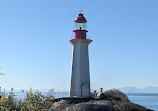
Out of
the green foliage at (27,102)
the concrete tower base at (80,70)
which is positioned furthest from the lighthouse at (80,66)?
the green foliage at (27,102)

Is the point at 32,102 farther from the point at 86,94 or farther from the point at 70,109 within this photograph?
the point at 86,94

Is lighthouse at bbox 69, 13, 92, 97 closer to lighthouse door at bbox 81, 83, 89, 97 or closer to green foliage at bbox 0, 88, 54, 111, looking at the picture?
lighthouse door at bbox 81, 83, 89, 97

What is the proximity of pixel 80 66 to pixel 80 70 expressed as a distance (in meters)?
0.47

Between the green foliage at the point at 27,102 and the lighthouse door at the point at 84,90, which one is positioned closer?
the green foliage at the point at 27,102

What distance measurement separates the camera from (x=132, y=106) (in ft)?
81.9

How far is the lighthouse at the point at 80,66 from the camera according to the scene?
34.1 metres

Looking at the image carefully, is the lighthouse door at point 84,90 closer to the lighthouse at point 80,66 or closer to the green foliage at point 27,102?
the lighthouse at point 80,66

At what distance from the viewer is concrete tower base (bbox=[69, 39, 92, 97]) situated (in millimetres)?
34094

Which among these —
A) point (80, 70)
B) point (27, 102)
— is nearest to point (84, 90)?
point (80, 70)

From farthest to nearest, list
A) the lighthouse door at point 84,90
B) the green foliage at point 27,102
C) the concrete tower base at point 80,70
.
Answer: the concrete tower base at point 80,70, the lighthouse door at point 84,90, the green foliage at point 27,102

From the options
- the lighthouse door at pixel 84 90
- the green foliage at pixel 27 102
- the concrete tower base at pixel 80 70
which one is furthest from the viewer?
the concrete tower base at pixel 80 70

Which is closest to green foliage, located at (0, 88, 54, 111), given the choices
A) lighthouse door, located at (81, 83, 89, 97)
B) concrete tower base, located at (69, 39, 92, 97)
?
lighthouse door, located at (81, 83, 89, 97)

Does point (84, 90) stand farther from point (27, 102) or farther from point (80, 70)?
point (27, 102)

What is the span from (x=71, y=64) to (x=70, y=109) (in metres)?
11.0
